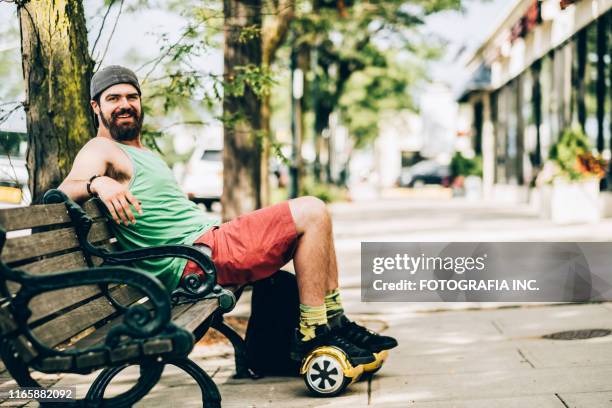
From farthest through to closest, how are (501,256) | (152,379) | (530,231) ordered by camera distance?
(530,231), (501,256), (152,379)

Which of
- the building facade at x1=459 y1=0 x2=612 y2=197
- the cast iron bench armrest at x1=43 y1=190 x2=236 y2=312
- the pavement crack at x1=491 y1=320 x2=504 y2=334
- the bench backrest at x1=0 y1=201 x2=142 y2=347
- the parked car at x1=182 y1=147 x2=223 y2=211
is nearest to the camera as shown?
the bench backrest at x1=0 y1=201 x2=142 y2=347

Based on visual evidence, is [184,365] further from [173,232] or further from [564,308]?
[564,308]

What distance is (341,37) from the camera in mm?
27797

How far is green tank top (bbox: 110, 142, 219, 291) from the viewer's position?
4109 millimetres

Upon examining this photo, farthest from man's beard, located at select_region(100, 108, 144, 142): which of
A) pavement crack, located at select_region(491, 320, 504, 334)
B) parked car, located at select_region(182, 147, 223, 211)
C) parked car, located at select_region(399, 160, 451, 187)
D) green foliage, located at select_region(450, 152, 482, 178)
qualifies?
parked car, located at select_region(399, 160, 451, 187)

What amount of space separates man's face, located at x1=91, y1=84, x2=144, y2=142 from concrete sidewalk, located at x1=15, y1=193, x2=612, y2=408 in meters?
1.42

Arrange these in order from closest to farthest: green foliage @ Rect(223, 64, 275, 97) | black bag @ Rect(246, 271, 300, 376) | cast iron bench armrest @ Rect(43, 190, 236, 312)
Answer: cast iron bench armrest @ Rect(43, 190, 236, 312) < black bag @ Rect(246, 271, 300, 376) < green foliage @ Rect(223, 64, 275, 97)

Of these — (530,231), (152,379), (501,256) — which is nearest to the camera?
(152,379)

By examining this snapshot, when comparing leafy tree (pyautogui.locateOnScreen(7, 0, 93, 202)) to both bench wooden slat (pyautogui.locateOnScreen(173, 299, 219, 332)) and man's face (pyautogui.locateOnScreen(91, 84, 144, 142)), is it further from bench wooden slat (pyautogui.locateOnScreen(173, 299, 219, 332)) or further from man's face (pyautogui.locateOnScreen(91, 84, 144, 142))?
bench wooden slat (pyautogui.locateOnScreen(173, 299, 219, 332))

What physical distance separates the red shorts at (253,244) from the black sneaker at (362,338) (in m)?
0.51

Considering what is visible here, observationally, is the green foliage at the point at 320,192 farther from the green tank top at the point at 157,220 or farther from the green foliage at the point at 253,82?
the green tank top at the point at 157,220

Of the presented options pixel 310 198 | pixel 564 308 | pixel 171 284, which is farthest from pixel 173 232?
pixel 564 308

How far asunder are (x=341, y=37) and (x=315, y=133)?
3.34 meters

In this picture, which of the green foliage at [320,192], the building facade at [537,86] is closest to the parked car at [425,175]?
the building facade at [537,86]
